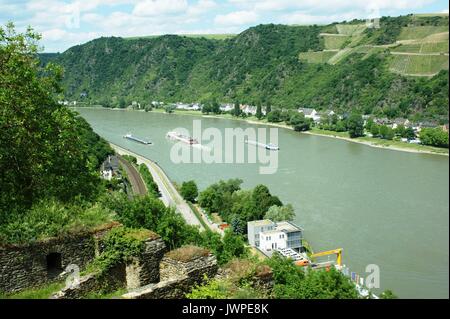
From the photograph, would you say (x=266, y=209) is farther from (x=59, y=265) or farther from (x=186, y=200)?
(x=59, y=265)

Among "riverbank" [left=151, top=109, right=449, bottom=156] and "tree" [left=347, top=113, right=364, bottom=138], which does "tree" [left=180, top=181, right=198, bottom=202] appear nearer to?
"riverbank" [left=151, top=109, right=449, bottom=156]

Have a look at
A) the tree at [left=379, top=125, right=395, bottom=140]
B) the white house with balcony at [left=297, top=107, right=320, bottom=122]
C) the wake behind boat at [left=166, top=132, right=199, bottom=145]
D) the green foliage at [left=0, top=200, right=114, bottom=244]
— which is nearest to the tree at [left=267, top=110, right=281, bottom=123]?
the white house with balcony at [left=297, top=107, right=320, bottom=122]

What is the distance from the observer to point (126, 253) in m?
4.00

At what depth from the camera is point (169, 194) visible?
20453 mm

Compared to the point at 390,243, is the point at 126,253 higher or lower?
higher


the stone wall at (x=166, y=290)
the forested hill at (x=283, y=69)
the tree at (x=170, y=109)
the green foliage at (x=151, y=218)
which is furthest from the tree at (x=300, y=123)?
the stone wall at (x=166, y=290)

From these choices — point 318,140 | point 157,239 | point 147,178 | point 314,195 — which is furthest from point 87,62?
point 157,239

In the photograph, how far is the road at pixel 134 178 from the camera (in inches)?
782

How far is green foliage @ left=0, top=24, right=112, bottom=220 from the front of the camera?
5.08 meters

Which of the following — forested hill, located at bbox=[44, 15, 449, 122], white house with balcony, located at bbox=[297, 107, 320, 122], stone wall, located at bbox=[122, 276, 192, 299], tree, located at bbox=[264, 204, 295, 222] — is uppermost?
forested hill, located at bbox=[44, 15, 449, 122]

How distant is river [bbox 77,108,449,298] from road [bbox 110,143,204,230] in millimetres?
580

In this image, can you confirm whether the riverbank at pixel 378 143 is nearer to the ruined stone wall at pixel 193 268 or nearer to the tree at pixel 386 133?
the tree at pixel 386 133

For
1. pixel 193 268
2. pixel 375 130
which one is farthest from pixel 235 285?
pixel 375 130

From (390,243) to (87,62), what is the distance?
8444 centimetres
